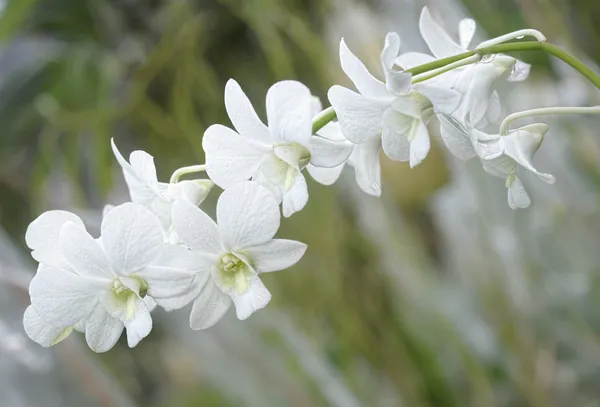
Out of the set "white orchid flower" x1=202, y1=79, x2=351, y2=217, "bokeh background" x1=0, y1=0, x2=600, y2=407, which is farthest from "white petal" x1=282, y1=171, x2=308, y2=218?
"bokeh background" x1=0, y1=0, x2=600, y2=407

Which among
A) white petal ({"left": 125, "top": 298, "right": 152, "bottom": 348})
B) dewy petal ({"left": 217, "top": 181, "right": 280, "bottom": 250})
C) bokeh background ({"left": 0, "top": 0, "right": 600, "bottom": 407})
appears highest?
dewy petal ({"left": 217, "top": 181, "right": 280, "bottom": 250})

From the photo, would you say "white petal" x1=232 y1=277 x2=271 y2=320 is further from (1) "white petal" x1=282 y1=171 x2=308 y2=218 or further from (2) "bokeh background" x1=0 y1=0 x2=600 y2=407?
(2) "bokeh background" x1=0 y1=0 x2=600 y2=407

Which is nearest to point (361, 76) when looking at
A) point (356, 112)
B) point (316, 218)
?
point (356, 112)

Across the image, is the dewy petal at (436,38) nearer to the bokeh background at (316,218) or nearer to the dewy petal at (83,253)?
the dewy petal at (83,253)

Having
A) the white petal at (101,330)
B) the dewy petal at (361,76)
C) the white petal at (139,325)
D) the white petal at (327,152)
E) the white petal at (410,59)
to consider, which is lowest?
the white petal at (101,330)

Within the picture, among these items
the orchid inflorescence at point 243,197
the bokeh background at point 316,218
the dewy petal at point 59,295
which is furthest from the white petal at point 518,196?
the bokeh background at point 316,218
